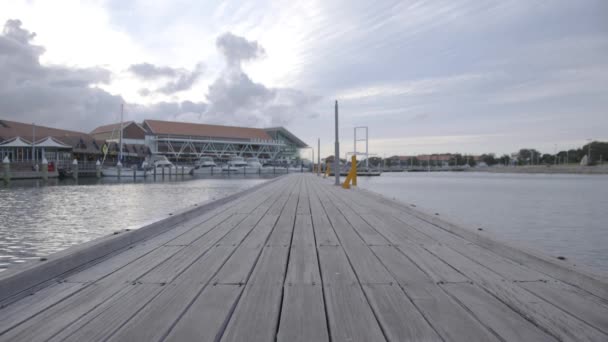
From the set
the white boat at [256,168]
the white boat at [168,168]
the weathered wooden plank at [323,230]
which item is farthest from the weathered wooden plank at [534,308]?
the white boat at [256,168]

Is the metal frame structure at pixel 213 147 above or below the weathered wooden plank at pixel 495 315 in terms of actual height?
above

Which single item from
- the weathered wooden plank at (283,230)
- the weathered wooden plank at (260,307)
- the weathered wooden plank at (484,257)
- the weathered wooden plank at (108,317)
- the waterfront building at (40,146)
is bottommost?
the weathered wooden plank at (283,230)

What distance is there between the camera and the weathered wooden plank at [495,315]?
1.74m

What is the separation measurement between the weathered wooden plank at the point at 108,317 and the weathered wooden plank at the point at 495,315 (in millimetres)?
1916

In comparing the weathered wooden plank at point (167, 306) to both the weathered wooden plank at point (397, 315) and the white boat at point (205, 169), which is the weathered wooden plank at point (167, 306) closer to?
the weathered wooden plank at point (397, 315)

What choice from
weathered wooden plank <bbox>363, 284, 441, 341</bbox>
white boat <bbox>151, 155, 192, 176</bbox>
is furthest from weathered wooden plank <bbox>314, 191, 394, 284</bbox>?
white boat <bbox>151, 155, 192, 176</bbox>

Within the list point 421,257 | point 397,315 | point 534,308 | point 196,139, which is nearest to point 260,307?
point 397,315

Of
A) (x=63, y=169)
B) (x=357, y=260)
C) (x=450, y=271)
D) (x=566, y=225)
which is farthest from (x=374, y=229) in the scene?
(x=63, y=169)

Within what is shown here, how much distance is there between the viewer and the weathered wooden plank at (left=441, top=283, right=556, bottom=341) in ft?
5.69

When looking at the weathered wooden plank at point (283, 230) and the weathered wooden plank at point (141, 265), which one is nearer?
the weathered wooden plank at point (141, 265)

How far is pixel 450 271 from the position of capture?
2754 mm

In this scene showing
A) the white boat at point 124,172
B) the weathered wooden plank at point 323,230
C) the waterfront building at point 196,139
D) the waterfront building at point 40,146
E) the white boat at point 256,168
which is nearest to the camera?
the weathered wooden plank at point 323,230

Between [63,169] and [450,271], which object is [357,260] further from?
[63,169]

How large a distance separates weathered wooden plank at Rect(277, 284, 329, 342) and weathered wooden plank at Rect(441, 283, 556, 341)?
33.7 inches
